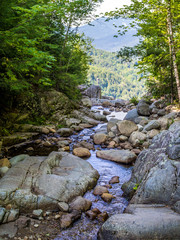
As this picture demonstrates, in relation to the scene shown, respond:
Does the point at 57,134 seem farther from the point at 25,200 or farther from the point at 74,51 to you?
the point at 74,51

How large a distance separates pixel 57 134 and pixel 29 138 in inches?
80.5

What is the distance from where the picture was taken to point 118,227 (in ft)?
10.4

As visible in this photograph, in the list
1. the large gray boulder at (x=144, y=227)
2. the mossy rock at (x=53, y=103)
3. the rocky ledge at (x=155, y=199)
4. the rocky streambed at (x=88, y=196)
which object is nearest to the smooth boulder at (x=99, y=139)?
the rocky streambed at (x=88, y=196)

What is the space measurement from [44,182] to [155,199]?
2952 millimetres

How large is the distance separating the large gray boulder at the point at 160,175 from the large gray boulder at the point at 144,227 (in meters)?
0.46

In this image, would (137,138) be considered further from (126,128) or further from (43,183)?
(43,183)

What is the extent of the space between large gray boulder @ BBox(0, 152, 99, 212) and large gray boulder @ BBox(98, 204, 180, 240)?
1729 millimetres

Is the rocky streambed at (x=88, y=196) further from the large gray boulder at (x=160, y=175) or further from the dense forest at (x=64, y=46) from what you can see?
the dense forest at (x=64, y=46)

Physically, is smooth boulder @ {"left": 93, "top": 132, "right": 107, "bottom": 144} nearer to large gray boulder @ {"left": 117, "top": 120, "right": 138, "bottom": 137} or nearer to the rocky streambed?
large gray boulder @ {"left": 117, "top": 120, "right": 138, "bottom": 137}

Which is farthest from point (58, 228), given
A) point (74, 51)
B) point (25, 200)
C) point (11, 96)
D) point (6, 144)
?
point (74, 51)

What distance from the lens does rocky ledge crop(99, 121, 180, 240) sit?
10.0ft

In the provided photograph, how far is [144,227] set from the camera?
3.08m

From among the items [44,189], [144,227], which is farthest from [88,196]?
[144,227]

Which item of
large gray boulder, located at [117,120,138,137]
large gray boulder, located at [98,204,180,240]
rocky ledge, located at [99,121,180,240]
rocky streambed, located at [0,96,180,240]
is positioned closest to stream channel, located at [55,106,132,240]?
rocky streambed, located at [0,96,180,240]
